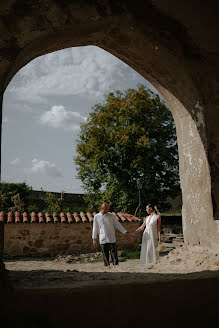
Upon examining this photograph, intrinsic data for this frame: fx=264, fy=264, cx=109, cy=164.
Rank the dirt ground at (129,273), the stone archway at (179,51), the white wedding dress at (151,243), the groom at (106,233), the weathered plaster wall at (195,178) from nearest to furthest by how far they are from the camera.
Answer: the dirt ground at (129,273) < the stone archway at (179,51) < the weathered plaster wall at (195,178) < the groom at (106,233) < the white wedding dress at (151,243)

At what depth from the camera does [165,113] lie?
17.5m

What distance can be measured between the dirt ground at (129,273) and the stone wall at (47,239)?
21.7ft

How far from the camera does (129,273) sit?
214 cm

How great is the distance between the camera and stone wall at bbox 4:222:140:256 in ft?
28.0

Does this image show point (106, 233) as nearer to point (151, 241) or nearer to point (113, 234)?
point (113, 234)

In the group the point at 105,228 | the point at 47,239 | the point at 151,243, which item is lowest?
the point at 47,239

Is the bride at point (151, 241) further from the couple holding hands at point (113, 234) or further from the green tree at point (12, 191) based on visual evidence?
the green tree at point (12, 191)

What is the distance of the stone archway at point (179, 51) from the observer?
2051mm

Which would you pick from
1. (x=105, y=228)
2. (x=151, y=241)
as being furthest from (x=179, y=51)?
(x=151, y=241)

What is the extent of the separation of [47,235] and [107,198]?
8.64 metres

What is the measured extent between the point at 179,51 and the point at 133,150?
14.3m

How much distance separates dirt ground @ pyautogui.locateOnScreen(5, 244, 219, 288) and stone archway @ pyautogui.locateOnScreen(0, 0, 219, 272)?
153mm

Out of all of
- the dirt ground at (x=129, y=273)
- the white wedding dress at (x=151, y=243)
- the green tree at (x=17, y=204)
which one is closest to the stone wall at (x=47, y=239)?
the white wedding dress at (x=151, y=243)

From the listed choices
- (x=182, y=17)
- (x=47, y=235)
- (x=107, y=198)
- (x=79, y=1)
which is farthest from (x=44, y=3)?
(x=107, y=198)
